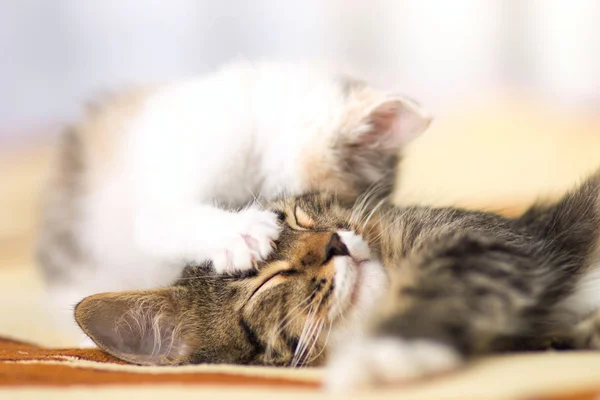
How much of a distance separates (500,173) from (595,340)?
1.46 meters

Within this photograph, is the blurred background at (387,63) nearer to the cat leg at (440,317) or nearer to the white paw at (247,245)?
the white paw at (247,245)

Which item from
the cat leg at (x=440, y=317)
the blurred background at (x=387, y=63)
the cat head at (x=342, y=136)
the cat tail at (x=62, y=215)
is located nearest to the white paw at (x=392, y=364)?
the cat leg at (x=440, y=317)

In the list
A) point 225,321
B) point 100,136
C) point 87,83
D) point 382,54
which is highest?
point 382,54

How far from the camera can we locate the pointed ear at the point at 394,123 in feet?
4.66

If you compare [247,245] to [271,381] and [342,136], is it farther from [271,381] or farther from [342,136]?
[342,136]

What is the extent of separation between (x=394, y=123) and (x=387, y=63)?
1.71m

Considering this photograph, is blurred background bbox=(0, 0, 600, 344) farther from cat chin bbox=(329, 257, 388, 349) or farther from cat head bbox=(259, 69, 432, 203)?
cat chin bbox=(329, 257, 388, 349)

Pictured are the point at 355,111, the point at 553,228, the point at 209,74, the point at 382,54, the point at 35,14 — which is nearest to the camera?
the point at 553,228

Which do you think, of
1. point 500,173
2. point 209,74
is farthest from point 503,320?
point 500,173

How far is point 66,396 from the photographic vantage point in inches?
29.0

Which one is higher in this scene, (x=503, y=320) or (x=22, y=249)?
(x=503, y=320)

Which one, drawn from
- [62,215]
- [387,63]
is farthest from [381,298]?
[387,63]

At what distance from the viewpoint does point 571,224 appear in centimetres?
120

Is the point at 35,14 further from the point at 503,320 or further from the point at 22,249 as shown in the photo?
the point at 503,320
